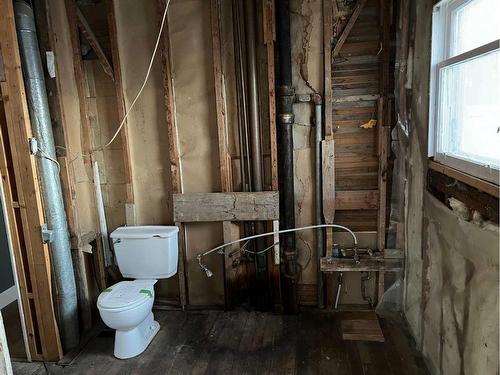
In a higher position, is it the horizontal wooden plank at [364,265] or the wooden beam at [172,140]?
the wooden beam at [172,140]

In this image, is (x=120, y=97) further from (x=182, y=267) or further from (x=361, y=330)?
(x=361, y=330)

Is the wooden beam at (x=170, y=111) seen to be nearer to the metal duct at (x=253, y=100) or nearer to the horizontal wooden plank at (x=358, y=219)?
the metal duct at (x=253, y=100)

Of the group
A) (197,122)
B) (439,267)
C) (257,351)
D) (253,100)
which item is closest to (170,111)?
(197,122)

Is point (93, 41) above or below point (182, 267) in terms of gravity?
above

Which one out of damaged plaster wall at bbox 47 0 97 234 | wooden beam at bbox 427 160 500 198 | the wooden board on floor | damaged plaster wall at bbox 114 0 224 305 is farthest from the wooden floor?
wooden beam at bbox 427 160 500 198

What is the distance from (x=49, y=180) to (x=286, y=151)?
156 centimetres

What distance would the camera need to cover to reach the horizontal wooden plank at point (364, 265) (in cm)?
271

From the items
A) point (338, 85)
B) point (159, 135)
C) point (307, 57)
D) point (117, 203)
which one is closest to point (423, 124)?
point (338, 85)

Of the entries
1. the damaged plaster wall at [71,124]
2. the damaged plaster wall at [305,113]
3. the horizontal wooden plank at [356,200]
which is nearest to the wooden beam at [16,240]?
the damaged plaster wall at [71,124]

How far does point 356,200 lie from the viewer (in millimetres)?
2773

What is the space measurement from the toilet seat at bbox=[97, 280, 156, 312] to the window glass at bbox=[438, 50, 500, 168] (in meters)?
1.99

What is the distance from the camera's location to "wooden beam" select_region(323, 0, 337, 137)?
2.55 m

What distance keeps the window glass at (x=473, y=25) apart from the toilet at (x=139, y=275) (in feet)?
6.80

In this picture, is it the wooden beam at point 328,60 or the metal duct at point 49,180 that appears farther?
the wooden beam at point 328,60
